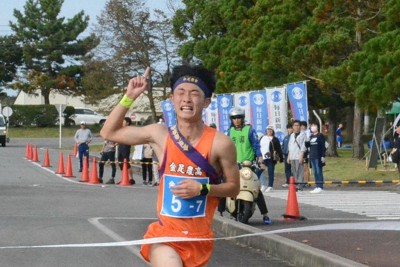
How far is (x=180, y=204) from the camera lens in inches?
268

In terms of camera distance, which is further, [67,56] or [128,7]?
[67,56]

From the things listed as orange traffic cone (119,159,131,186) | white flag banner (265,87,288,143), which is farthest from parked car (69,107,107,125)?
orange traffic cone (119,159,131,186)

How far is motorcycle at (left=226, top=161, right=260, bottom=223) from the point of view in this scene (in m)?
16.4

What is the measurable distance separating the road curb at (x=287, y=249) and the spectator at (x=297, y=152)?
390 inches

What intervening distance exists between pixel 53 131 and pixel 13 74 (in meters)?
12.5

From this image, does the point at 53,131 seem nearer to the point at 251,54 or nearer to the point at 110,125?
the point at 251,54

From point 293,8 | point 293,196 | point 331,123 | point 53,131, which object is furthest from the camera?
point 53,131

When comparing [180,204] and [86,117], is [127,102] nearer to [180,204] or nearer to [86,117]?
[180,204]

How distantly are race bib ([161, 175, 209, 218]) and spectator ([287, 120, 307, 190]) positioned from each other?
1933cm

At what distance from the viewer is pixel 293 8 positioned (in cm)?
3959

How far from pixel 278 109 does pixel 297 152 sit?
27.5ft

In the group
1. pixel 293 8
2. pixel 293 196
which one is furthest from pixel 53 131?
pixel 293 196

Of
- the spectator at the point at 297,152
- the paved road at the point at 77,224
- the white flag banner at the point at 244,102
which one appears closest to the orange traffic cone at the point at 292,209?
the paved road at the point at 77,224

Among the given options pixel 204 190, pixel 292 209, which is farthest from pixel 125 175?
pixel 204 190
